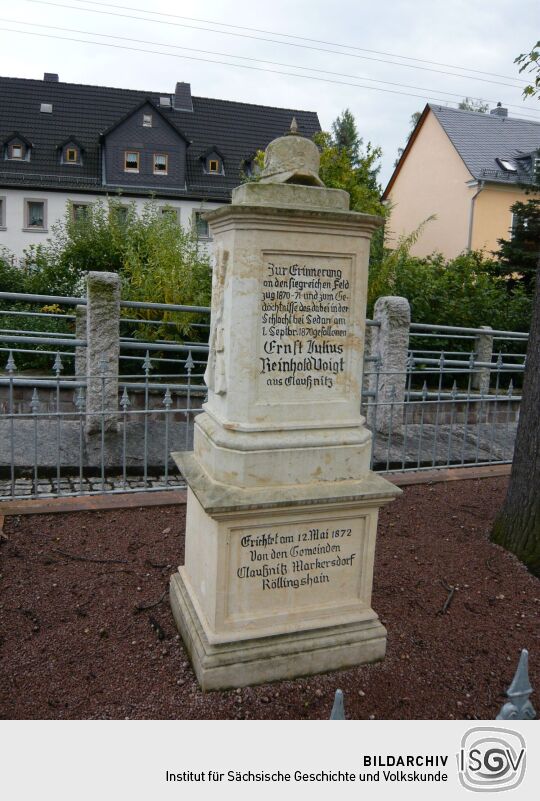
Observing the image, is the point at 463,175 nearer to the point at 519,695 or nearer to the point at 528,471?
the point at 528,471

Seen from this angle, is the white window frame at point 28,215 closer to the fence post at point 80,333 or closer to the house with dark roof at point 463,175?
the house with dark roof at point 463,175

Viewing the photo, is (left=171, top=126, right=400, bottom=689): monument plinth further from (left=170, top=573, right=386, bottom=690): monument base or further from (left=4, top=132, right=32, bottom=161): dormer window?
(left=4, top=132, right=32, bottom=161): dormer window

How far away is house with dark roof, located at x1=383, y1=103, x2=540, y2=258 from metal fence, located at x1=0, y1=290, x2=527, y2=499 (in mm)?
14837

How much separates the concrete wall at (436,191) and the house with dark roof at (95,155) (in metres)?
7.01

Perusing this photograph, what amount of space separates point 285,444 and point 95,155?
29.2 meters

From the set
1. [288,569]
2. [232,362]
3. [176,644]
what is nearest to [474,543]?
[288,569]

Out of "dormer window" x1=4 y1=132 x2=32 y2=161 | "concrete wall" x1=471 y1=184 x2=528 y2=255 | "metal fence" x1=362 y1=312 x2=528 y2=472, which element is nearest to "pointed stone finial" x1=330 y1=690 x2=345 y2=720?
"metal fence" x1=362 y1=312 x2=528 y2=472

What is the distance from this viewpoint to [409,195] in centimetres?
2712

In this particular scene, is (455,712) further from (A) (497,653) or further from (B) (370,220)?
(B) (370,220)

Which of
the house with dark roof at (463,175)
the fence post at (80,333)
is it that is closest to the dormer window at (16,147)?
the house with dark roof at (463,175)

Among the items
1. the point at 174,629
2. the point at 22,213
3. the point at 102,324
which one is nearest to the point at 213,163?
the point at 22,213

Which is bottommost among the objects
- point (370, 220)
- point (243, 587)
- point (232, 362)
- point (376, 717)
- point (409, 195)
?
point (376, 717)

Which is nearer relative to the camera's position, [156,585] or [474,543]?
[156,585]

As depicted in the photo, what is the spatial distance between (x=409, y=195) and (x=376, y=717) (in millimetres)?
26629
